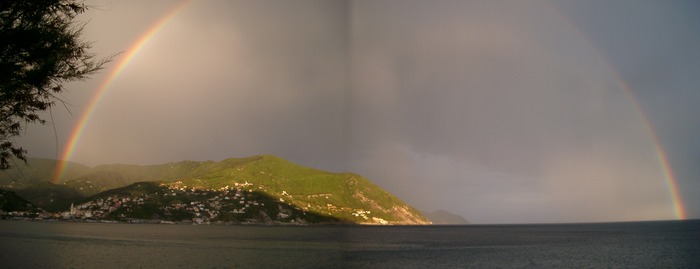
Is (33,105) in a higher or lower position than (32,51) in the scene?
lower

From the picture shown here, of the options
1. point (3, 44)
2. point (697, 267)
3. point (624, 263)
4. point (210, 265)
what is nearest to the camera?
point (3, 44)

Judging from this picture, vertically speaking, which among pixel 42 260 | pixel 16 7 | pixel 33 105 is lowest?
pixel 42 260

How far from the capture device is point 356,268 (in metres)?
68.9

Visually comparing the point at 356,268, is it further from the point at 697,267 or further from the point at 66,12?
the point at 697,267

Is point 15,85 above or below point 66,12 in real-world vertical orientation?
below

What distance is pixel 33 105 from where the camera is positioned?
A: 75.3ft

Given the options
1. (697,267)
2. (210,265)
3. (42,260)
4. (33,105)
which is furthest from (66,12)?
(697,267)

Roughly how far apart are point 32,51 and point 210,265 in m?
52.6

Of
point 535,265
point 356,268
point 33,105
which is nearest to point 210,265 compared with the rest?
point 356,268

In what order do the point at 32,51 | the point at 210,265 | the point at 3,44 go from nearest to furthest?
the point at 3,44
the point at 32,51
the point at 210,265

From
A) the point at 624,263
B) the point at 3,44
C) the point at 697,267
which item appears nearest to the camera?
the point at 3,44

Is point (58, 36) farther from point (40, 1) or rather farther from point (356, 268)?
point (356, 268)

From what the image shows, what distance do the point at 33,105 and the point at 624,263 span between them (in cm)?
9946

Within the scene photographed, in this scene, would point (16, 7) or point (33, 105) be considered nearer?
point (16, 7)
